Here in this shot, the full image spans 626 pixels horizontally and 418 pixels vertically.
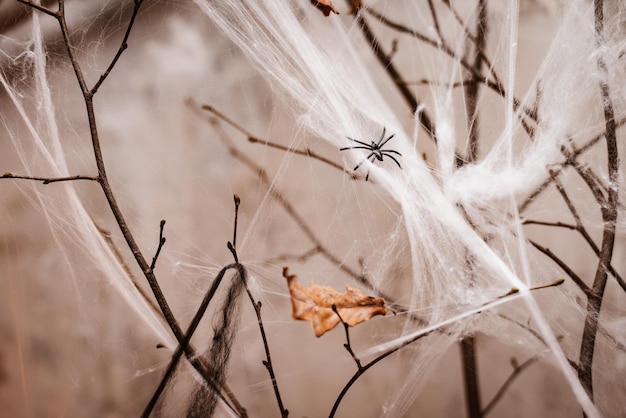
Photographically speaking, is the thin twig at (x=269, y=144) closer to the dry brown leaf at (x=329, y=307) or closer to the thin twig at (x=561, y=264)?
the dry brown leaf at (x=329, y=307)

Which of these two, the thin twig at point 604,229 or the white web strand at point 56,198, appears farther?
the white web strand at point 56,198

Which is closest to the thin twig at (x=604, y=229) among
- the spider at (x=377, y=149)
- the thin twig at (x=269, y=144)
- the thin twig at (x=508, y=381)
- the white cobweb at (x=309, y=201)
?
the white cobweb at (x=309, y=201)

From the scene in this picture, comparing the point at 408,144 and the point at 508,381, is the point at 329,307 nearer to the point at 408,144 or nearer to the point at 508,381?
the point at 408,144

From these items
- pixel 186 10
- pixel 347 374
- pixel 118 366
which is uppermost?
pixel 186 10

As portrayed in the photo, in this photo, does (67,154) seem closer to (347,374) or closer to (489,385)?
(347,374)

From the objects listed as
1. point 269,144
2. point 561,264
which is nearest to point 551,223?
point 561,264

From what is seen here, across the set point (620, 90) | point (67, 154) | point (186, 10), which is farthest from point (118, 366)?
point (620, 90)

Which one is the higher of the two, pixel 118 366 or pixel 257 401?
pixel 118 366

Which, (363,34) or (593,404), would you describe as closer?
(593,404)
